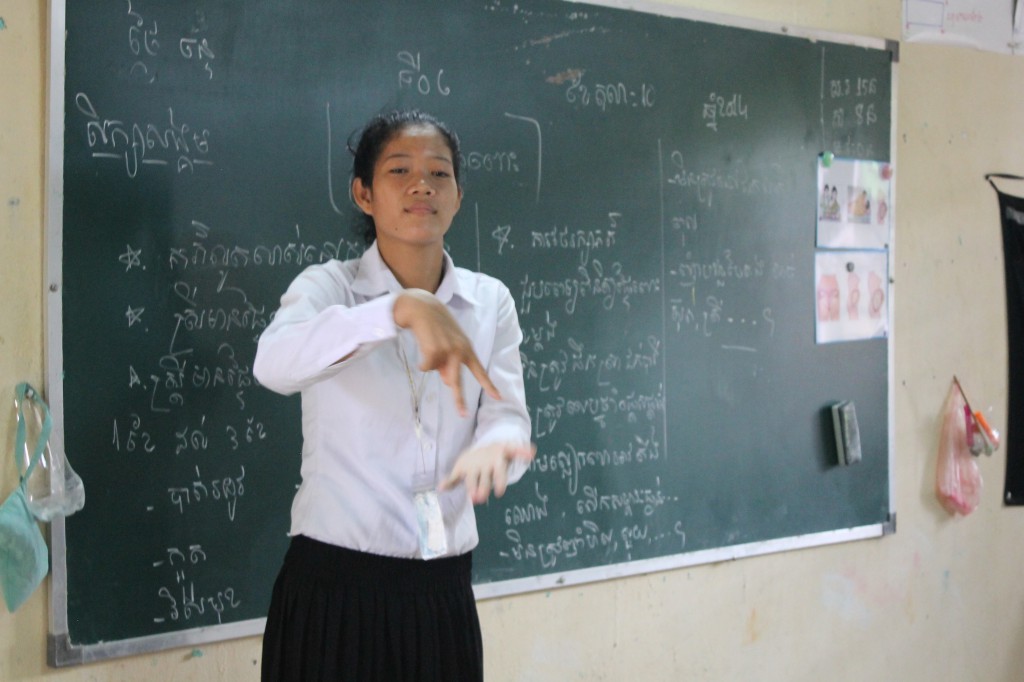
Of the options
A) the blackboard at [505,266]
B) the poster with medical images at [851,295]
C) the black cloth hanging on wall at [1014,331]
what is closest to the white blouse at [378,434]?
the blackboard at [505,266]

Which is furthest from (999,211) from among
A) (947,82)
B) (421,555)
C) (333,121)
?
(421,555)

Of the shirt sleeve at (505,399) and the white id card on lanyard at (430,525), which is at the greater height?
the shirt sleeve at (505,399)

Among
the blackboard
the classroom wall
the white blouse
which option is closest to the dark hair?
the white blouse

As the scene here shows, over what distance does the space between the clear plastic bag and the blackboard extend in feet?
0.16

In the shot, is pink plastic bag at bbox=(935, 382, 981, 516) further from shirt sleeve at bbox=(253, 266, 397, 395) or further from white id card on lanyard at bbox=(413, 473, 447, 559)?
shirt sleeve at bbox=(253, 266, 397, 395)

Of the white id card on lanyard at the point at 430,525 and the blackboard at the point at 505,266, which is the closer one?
the white id card on lanyard at the point at 430,525

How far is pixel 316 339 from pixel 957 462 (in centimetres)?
263

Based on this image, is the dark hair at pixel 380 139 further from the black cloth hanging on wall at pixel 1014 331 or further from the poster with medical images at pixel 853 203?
the black cloth hanging on wall at pixel 1014 331

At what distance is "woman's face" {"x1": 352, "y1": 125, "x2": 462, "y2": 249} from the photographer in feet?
5.53

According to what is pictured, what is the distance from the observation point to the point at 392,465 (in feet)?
5.34

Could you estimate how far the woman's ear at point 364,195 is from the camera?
1.76 metres

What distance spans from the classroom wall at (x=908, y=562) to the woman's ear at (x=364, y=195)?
46.3 inches

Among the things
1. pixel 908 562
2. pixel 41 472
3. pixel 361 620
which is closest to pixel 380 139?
pixel 361 620

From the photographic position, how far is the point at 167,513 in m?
2.06
